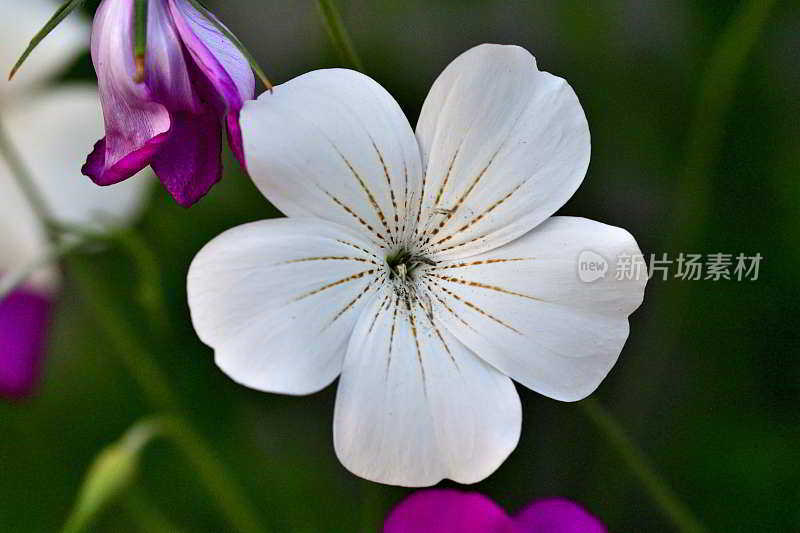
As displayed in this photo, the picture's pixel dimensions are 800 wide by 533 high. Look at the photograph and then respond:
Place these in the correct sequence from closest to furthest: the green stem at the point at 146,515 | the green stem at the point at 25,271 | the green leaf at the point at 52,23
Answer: the green leaf at the point at 52,23
the green stem at the point at 25,271
the green stem at the point at 146,515

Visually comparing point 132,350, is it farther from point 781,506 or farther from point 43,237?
point 781,506

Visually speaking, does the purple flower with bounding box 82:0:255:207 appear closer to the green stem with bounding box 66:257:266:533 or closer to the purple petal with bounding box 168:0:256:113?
the purple petal with bounding box 168:0:256:113

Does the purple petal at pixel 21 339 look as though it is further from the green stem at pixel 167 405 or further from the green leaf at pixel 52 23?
the green leaf at pixel 52 23

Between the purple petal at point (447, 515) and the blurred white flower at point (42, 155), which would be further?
the blurred white flower at point (42, 155)

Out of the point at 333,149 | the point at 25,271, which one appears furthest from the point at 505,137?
the point at 25,271

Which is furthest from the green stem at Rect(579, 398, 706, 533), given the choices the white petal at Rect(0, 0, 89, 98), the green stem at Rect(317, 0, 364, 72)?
the white petal at Rect(0, 0, 89, 98)

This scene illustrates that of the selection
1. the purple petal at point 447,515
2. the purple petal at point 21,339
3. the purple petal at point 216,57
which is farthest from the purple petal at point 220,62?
the purple petal at point 21,339

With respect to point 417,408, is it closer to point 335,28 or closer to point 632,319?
point 335,28
